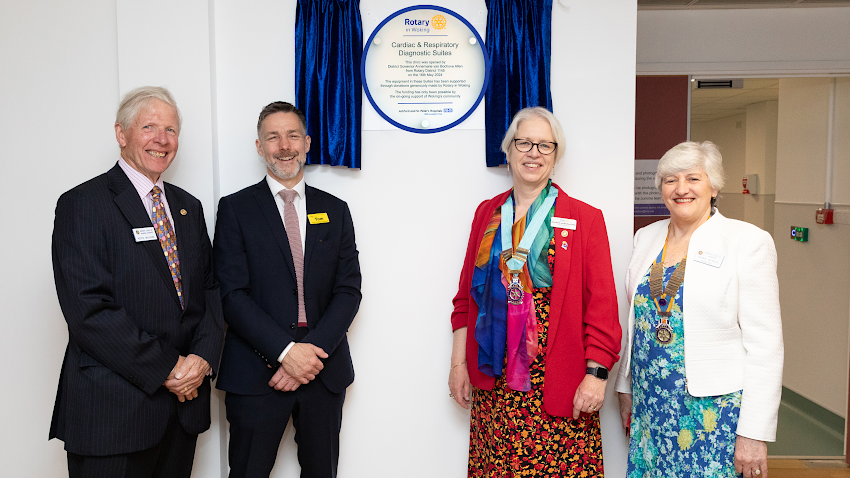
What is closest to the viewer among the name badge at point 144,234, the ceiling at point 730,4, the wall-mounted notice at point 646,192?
the name badge at point 144,234

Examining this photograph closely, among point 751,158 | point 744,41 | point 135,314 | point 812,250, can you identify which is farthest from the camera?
point 751,158

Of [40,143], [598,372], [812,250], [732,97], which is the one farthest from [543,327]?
[732,97]

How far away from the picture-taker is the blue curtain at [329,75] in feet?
8.18

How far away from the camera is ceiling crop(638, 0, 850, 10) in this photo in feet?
11.4

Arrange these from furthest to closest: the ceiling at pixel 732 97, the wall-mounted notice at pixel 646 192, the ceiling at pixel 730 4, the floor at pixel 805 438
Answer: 1. the ceiling at pixel 732 97
2. the wall-mounted notice at pixel 646 192
3. the floor at pixel 805 438
4. the ceiling at pixel 730 4

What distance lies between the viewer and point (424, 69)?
101 inches

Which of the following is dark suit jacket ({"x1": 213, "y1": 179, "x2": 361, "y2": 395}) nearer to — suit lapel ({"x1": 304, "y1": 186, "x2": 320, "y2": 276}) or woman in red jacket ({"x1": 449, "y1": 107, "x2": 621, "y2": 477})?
suit lapel ({"x1": 304, "y1": 186, "x2": 320, "y2": 276})

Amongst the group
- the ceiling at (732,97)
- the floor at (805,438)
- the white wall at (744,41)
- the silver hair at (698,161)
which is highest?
the ceiling at (732,97)

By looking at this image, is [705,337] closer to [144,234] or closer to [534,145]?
[534,145]

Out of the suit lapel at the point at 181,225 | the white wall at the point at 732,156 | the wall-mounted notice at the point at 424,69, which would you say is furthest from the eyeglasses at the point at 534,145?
the white wall at the point at 732,156

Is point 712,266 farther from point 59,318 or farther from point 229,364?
point 59,318

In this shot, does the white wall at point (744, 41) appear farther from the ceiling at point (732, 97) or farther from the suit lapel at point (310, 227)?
the suit lapel at point (310, 227)

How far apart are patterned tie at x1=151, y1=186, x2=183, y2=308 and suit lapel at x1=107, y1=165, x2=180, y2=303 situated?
0.03 metres

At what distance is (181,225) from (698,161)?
6.64 feet
